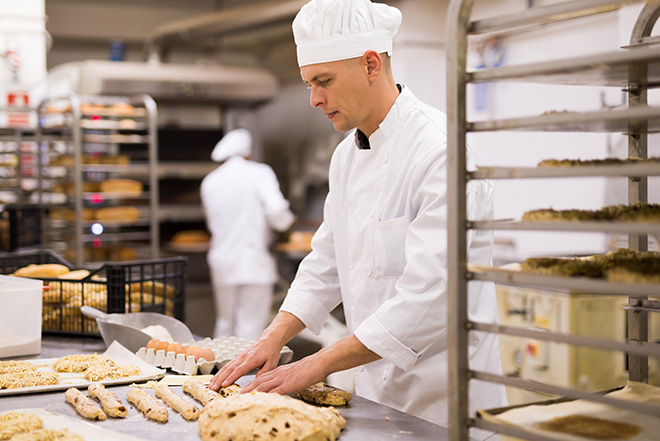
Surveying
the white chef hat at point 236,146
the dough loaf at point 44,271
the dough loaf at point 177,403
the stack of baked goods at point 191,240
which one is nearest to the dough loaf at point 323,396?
the dough loaf at point 177,403

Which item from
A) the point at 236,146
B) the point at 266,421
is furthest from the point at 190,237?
the point at 266,421

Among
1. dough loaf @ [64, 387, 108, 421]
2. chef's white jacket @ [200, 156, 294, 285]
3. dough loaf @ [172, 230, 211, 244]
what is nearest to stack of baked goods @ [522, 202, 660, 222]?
dough loaf @ [64, 387, 108, 421]

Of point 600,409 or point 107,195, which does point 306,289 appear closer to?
point 600,409

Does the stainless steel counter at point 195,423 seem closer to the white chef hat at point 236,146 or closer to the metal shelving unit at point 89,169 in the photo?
the metal shelving unit at point 89,169

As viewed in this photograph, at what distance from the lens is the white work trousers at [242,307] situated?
580cm

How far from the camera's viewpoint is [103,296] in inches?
91.6

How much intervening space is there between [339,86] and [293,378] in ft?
2.49

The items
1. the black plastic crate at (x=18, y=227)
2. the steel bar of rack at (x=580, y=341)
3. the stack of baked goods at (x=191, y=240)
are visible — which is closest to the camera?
the steel bar of rack at (x=580, y=341)

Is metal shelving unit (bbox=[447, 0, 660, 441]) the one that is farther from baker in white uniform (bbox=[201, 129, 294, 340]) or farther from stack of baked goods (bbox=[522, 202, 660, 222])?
baker in white uniform (bbox=[201, 129, 294, 340])

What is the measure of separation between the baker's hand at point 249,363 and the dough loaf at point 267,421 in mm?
246

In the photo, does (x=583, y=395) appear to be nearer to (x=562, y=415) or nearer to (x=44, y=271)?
(x=562, y=415)

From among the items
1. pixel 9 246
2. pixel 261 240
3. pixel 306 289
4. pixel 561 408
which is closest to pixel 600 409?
pixel 561 408

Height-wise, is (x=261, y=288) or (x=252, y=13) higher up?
(x=252, y=13)

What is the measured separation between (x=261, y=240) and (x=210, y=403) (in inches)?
176
